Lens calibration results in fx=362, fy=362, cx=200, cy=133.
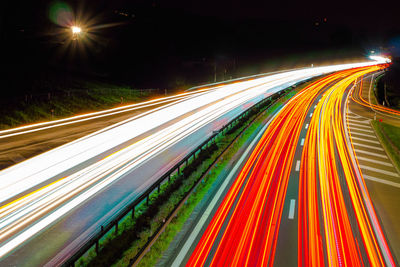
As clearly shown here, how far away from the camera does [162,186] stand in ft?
49.1

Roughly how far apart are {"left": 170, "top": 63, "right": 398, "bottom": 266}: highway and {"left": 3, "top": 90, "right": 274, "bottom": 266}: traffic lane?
3.16 metres

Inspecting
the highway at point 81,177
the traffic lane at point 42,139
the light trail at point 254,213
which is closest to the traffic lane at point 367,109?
the highway at point 81,177

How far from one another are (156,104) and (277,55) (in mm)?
80299

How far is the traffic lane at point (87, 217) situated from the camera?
32.6 feet

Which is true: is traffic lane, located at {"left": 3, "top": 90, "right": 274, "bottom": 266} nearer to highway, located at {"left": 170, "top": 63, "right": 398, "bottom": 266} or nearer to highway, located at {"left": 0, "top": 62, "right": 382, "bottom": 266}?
highway, located at {"left": 0, "top": 62, "right": 382, "bottom": 266}

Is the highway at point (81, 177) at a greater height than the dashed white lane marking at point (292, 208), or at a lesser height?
greater

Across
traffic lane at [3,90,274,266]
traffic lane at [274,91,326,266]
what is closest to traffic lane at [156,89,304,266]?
traffic lane at [274,91,326,266]

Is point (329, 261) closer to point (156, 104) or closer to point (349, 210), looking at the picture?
point (349, 210)

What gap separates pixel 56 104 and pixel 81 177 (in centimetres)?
1859

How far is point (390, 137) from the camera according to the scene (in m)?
26.4

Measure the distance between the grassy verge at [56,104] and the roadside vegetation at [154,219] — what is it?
15590 mm

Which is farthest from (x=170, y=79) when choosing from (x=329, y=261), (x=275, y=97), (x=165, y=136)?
(x=329, y=261)

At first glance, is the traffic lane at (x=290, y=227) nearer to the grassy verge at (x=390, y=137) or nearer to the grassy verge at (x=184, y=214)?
the grassy verge at (x=184, y=214)

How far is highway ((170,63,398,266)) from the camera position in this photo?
980cm
